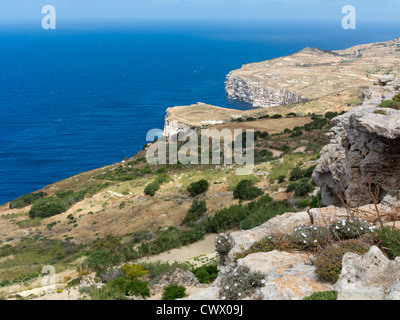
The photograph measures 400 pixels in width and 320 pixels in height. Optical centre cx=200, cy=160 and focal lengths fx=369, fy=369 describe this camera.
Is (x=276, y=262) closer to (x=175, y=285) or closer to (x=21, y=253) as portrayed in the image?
(x=175, y=285)

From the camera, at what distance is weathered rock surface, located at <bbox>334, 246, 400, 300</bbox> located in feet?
21.4

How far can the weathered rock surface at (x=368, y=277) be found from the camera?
6523mm

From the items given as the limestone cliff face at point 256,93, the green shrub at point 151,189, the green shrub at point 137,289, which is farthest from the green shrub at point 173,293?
the limestone cliff face at point 256,93

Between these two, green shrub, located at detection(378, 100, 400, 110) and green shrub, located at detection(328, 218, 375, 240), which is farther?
green shrub, located at detection(378, 100, 400, 110)

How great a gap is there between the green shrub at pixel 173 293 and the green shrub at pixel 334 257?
15.0 ft

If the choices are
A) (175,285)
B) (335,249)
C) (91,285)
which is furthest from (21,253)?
(335,249)

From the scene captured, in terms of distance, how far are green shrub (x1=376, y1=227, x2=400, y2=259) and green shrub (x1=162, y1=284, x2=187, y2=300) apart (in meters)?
5.79

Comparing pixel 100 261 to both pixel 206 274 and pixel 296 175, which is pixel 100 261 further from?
pixel 296 175

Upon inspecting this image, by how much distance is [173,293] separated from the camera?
11133 mm

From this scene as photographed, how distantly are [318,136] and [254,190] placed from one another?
20260mm

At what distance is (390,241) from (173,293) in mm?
6225

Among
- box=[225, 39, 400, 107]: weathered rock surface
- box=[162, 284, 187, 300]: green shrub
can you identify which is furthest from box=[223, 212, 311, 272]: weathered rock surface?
box=[225, 39, 400, 107]: weathered rock surface
